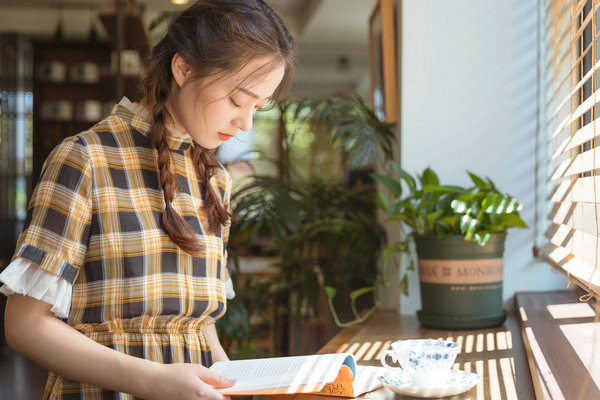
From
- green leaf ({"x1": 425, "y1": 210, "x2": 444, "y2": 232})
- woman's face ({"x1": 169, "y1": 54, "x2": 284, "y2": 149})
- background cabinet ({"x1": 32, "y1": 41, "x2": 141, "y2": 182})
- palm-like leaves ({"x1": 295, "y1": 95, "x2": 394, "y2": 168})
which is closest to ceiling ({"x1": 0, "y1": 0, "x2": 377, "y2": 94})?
background cabinet ({"x1": 32, "y1": 41, "x2": 141, "y2": 182})

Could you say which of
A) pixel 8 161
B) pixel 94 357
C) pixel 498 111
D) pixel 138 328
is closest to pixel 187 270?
pixel 138 328

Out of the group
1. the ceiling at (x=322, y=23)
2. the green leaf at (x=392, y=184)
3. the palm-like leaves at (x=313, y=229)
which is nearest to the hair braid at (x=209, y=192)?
the green leaf at (x=392, y=184)

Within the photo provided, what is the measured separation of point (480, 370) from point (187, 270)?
1.94 feet

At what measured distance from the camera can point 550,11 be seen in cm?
183

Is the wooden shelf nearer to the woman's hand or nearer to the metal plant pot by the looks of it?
the metal plant pot

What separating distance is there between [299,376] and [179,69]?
56 centimetres

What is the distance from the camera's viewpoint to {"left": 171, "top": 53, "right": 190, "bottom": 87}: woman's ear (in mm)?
1153

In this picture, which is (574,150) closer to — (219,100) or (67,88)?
(219,100)

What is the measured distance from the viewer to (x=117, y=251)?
→ 108 centimetres

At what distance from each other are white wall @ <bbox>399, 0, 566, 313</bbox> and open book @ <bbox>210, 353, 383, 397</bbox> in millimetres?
895

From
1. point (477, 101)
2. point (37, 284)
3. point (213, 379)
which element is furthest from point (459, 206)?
point (37, 284)

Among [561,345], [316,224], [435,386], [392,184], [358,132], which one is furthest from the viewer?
[316,224]

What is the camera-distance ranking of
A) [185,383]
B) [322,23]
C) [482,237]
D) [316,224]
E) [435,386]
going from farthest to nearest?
[322,23]
[316,224]
[482,237]
[435,386]
[185,383]

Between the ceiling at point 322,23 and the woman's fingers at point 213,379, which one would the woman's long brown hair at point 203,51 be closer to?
the woman's fingers at point 213,379
